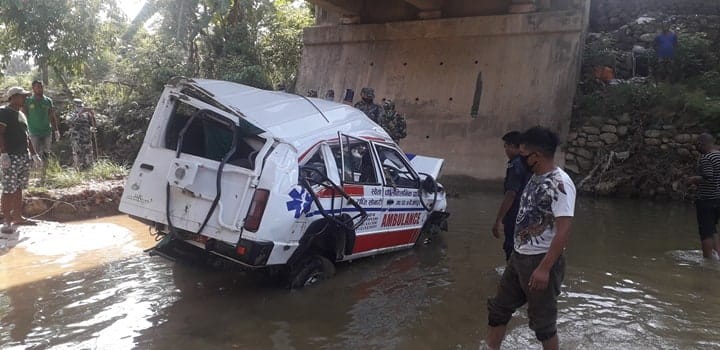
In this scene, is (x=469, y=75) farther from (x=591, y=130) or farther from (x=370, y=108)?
(x=370, y=108)

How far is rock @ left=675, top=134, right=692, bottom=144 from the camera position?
1176 cm

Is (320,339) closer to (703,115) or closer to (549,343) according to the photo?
(549,343)

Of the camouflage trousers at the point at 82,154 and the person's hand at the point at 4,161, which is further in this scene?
the camouflage trousers at the point at 82,154

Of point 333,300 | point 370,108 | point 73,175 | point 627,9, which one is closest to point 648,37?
point 627,9

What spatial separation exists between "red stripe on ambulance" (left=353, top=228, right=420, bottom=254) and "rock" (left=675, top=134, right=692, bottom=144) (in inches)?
323

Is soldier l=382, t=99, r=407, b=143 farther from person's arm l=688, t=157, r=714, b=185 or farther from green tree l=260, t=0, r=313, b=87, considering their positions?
green tree l=260, t=0, r=313, b=87

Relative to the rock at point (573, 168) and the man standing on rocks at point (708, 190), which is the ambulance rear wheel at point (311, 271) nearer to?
the man standing on rocks at point (708, 190)

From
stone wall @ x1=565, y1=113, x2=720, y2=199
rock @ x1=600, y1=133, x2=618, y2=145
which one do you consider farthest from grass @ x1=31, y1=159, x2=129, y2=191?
rock @ x1=600, y1=133, x2=618, y2=145

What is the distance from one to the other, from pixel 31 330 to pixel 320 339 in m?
2.25

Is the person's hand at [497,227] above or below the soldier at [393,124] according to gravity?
below

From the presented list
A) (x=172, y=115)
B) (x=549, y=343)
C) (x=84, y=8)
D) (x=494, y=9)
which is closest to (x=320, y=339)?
(x=549, y=343)

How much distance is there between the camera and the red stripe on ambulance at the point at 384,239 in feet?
19.0

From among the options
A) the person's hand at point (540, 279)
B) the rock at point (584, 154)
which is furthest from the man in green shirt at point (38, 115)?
the rock at point (584, 154)

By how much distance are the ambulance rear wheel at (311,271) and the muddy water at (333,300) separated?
0.36ft
